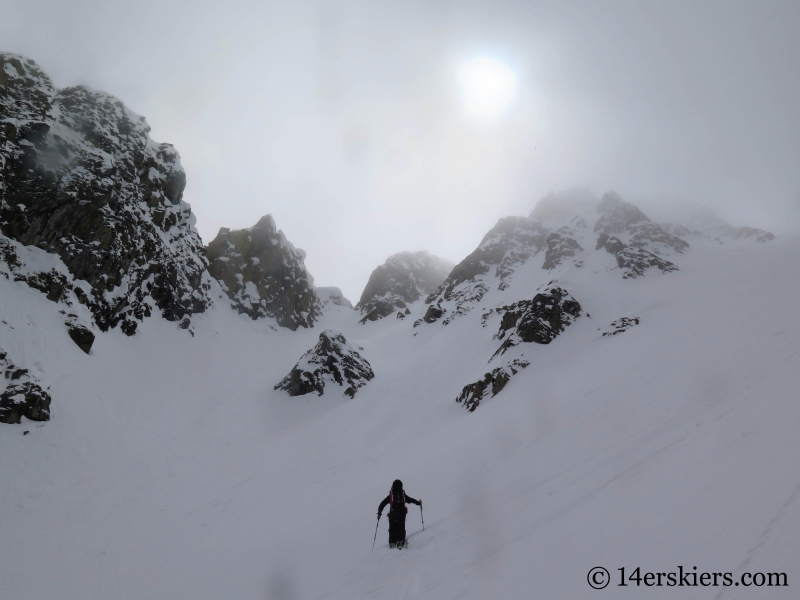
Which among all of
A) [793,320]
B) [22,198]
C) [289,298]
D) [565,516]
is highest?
[289,298]

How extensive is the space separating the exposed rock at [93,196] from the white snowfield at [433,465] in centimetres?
392

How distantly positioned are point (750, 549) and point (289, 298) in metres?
58.2

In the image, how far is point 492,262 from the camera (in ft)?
229

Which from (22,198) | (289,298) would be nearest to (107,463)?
(22,198)

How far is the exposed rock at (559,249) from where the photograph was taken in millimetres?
60906

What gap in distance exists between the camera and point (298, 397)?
111 ft

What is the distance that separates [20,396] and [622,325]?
37.1m

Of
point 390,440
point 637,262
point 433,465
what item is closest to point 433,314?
point 637,262

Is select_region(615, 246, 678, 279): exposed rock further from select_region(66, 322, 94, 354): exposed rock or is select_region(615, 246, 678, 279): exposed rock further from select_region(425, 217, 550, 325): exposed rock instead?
select_region(66, 322, 94, 354): exposed rock

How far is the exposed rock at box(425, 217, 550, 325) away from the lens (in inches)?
2373

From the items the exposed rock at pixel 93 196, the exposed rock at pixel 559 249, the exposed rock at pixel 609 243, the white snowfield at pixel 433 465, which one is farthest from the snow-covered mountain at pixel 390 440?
the exposed rock at pixel 559 249

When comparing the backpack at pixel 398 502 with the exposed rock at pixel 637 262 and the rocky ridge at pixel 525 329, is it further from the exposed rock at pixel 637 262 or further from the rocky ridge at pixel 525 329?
the exposed rock at pixel 637 262

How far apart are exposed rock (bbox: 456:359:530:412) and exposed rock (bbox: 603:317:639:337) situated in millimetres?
7246

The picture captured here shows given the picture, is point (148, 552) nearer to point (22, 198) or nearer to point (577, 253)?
point (22, 198)
